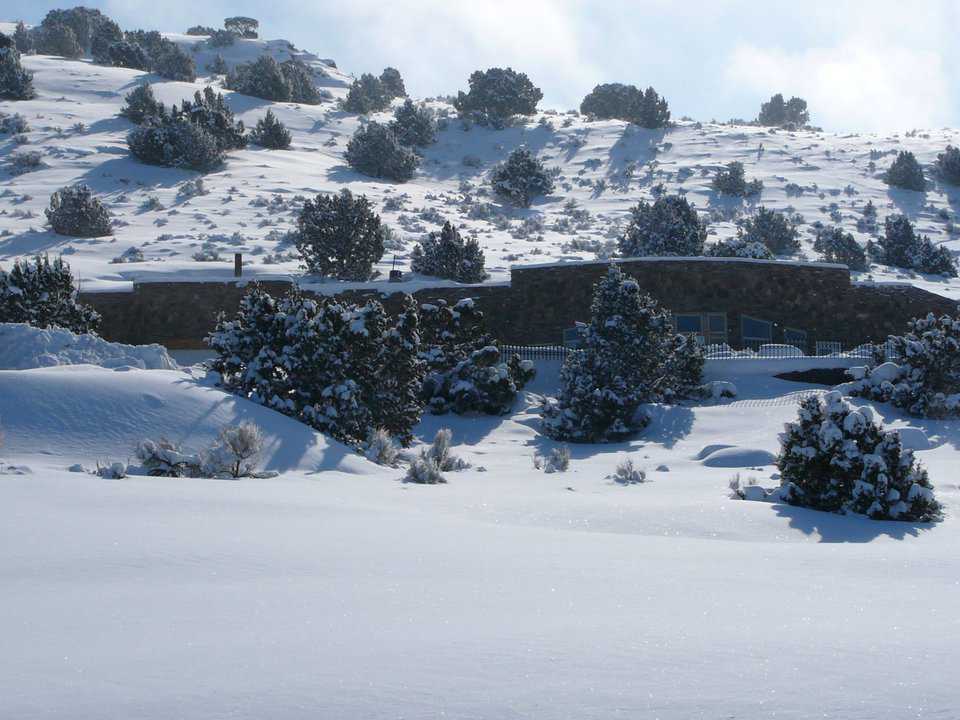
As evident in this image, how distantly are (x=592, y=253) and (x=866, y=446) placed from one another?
31007 mm

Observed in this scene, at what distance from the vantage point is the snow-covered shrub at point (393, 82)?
A: 92875 millimetres

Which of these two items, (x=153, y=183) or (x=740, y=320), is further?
(x=153, y=183)

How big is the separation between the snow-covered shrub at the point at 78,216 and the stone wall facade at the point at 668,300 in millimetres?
12500

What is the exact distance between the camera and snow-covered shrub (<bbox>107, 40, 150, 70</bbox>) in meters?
80.8

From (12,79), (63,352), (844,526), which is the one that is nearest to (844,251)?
(63,352)

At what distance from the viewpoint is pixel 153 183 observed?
50531 mm

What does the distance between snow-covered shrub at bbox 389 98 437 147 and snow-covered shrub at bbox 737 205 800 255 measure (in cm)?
2834

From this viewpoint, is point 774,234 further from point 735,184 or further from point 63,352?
point 63,352

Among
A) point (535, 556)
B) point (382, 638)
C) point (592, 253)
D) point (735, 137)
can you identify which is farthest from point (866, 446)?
point (735, 137)

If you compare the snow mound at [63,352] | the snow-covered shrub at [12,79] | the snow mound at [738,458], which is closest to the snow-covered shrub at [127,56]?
the snow-covered shrub at [12,79]

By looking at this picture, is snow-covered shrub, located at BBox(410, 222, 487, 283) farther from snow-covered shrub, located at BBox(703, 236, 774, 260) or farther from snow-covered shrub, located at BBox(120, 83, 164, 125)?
snow-covered shrub, located at BBox(120, 83, 164, 125)

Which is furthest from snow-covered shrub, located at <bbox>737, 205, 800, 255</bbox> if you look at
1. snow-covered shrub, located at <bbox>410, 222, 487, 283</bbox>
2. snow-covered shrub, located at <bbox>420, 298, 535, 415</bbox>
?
snow-covered shrub, located at <bbox>420, 298, 535, 415</bbox>

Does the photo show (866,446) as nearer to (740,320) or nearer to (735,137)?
(740,320)

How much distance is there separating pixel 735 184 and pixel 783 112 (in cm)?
5031
